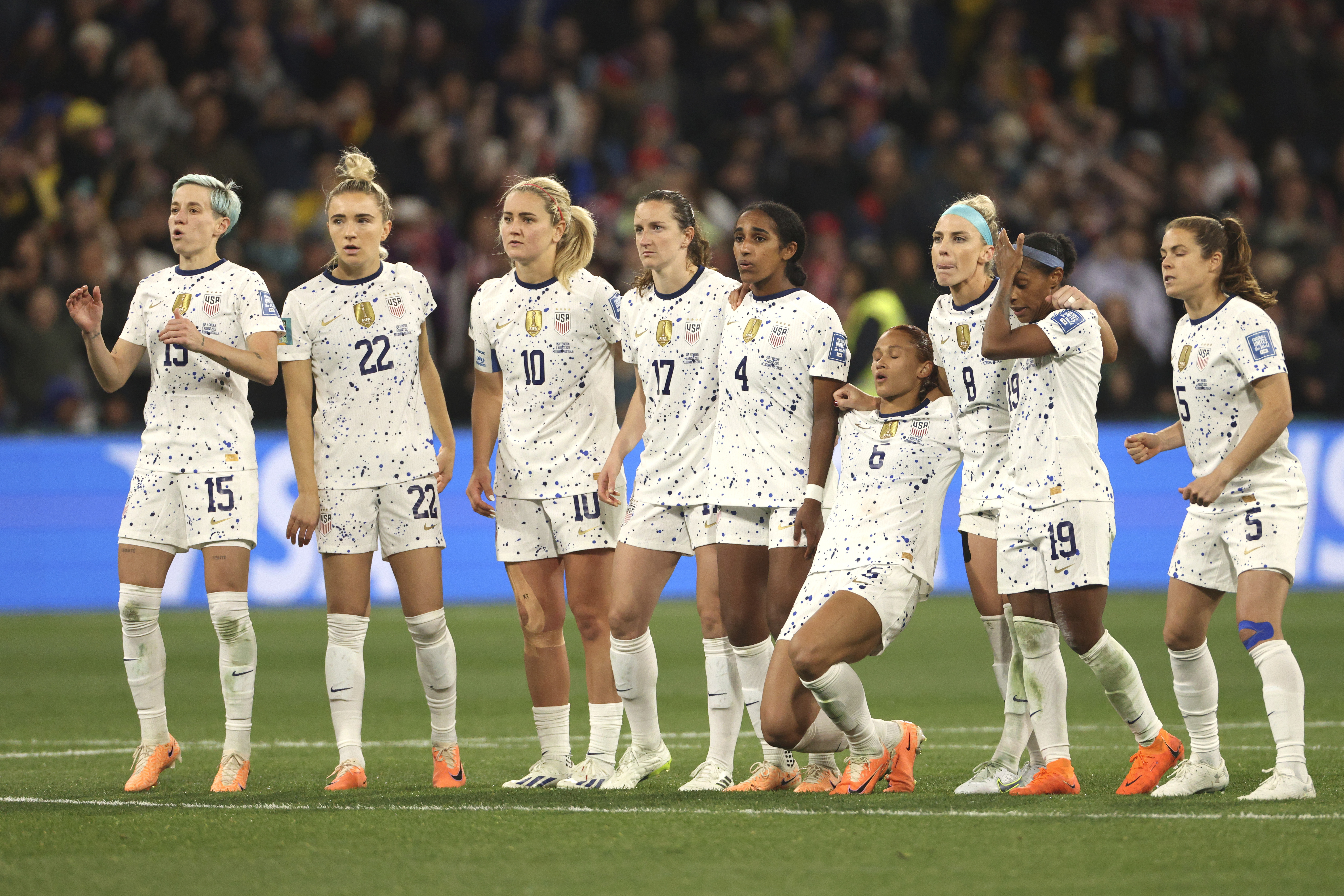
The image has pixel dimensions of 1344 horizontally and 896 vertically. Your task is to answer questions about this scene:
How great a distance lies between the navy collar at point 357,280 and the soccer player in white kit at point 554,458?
497 mm

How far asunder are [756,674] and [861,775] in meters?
0.63

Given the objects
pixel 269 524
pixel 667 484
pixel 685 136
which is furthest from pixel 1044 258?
pixel 685 136

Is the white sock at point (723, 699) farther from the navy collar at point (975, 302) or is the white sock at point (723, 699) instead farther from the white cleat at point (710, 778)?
the navy collar at point (975, 302)

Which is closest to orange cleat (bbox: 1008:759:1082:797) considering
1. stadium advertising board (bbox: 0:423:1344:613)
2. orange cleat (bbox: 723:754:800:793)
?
orange cleat (bbox: 723:754:800:793)

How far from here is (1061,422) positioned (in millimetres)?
6797

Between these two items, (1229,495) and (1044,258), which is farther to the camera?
(1044,258)

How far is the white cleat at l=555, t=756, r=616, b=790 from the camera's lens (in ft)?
23.8

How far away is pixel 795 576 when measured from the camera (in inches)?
281

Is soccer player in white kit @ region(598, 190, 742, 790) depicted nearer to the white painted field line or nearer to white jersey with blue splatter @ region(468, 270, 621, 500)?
white jersey with blue splatter @ region(468, 270, 621, 500)

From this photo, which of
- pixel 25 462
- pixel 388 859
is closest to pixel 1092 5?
pixel 25 462

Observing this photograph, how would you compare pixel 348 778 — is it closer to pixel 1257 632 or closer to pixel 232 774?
pixel 232 774

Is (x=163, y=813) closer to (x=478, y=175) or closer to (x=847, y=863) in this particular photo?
(x=847, y=863)

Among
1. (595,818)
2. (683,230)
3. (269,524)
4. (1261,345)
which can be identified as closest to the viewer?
(595,818)

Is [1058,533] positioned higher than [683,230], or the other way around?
[683,230]
